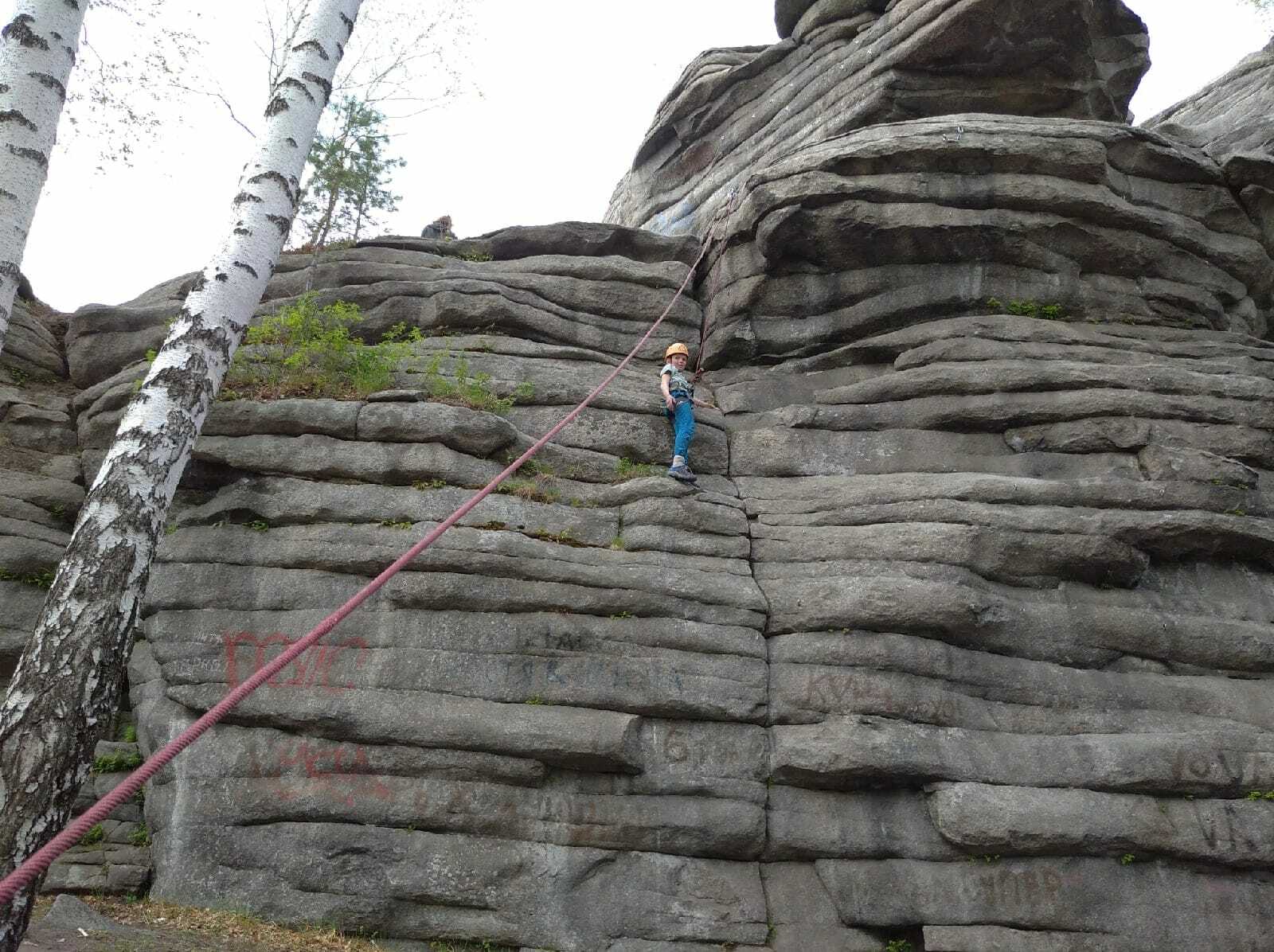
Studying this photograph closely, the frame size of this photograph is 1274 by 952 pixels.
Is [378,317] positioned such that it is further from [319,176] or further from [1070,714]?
[1070,714]

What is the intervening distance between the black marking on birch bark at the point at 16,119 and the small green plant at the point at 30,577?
569 cm

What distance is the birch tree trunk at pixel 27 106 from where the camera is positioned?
275 inches

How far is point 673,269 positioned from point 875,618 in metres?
8.17

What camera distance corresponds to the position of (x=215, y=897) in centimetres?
786

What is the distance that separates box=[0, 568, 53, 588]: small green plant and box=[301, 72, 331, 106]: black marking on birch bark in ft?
21.0

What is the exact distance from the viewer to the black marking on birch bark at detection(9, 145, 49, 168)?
704cm

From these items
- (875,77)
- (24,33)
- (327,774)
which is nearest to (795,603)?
(327,774)

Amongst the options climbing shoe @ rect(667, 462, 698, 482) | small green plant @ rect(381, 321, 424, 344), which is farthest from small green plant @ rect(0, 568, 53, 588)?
climbing shoe @ rect(667, 462, 698, 482)

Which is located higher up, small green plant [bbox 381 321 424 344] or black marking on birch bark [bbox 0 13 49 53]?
small green plant [bbox 381 321 424 344]

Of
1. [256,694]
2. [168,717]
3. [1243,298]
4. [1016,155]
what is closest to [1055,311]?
[1016,155]

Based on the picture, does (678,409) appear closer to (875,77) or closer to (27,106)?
(27,106)

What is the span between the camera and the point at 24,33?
7.30m

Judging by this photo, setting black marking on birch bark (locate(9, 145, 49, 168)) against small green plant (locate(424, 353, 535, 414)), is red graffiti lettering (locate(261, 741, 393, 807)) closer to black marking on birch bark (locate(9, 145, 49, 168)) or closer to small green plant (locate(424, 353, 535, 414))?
Answer: small green plant (locate(424, 353, 535, 414))

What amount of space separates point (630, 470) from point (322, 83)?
18.3 ft
